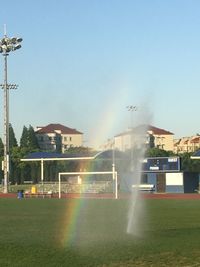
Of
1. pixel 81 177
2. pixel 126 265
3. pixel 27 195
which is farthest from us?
pixel 81 177

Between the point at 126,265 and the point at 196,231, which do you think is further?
the point at 196,231

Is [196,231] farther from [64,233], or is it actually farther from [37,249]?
[37,249]

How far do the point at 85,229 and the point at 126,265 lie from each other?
848 centimetres

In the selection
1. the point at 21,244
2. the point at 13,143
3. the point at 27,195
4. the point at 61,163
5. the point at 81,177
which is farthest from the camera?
the point at 13,143

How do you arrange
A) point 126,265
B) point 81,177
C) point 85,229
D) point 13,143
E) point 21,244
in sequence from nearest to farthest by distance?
point 126,265, point 21,244, point 85,229, point 81,177, point 13,143

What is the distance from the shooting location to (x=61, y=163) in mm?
114125

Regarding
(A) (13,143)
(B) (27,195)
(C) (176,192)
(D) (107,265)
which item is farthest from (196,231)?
(A) (13,143)

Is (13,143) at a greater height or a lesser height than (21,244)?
greater

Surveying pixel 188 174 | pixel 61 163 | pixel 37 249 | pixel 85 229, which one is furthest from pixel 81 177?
pixel 37 249

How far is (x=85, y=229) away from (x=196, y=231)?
4.05m

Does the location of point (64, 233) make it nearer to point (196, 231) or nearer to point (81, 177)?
point (196, 231)

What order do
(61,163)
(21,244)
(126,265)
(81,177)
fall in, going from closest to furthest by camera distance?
1. (126,265)
2. (21,244)
3. (81,177)
4. (61,163)

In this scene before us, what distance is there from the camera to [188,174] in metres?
75.1

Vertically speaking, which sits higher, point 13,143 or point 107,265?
point 13,143
